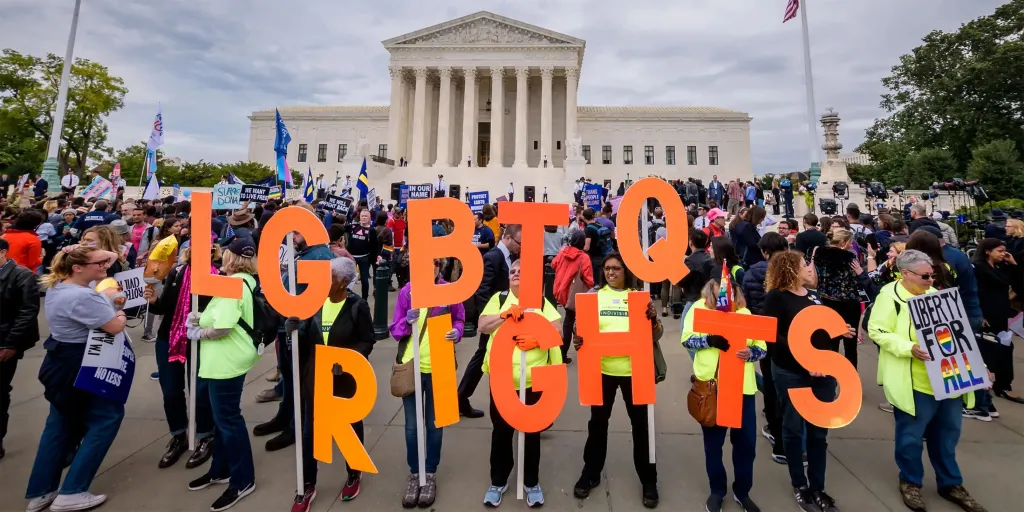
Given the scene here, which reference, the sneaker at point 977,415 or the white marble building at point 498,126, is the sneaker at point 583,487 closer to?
the sneaker at point 977,415

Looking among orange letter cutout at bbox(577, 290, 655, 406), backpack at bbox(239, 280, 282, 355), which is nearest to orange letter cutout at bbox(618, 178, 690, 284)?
orange letter cutout at bbox(577, 290, 655, 406)

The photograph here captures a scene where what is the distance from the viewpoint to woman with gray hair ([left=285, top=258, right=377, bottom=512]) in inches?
138

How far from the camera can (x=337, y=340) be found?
351 cm

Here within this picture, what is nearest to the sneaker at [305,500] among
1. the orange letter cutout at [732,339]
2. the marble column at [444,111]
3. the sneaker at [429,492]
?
the sneaker at [429,492]

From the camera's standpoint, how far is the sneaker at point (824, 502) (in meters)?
3.29

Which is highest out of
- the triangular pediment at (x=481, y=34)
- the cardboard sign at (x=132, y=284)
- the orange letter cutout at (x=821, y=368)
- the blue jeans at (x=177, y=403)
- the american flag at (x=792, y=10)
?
the triangular pediment at (x=481, y=34)

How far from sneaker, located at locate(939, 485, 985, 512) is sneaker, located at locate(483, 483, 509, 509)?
355cm

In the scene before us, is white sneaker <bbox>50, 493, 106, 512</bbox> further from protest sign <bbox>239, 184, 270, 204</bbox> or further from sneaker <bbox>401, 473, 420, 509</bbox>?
protest sign <bbox>239, 184, 270, 204</bbox>

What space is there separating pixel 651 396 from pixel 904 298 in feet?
7.15

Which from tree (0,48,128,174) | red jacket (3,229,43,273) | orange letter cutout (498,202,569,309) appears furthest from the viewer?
tree (0,48,128,174)

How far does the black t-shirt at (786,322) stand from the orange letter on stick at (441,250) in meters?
2.33

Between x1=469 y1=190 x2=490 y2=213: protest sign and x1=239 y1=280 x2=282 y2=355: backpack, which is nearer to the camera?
x1=239 y1=280 x2=282 y2=355: backpack

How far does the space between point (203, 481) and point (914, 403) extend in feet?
19.2

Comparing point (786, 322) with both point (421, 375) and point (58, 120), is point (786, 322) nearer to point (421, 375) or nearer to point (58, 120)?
point (421, 375)
